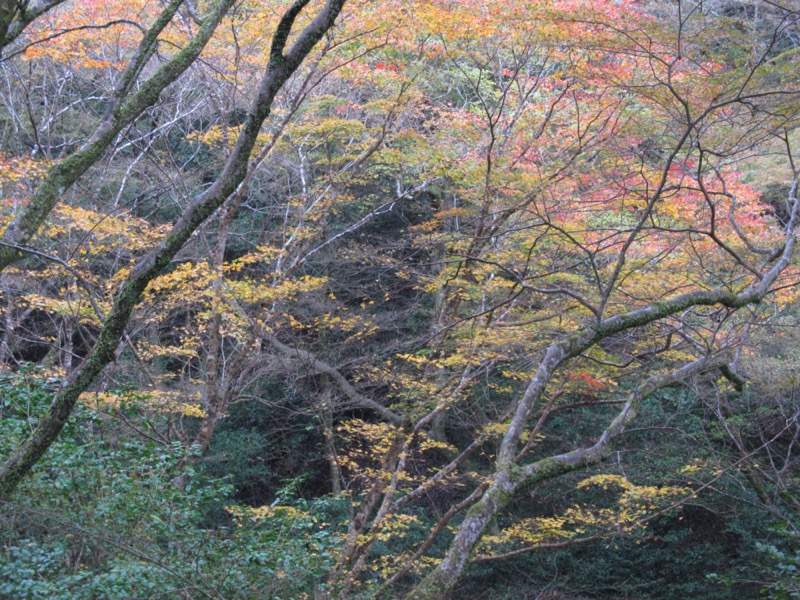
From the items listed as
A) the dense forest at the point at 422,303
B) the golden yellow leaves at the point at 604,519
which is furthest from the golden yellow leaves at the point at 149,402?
the golden yellow leaves at the point at 604,519

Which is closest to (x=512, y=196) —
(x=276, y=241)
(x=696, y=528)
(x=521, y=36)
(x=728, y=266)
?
(x=521, y=36)

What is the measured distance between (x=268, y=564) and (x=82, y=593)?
1.11 m

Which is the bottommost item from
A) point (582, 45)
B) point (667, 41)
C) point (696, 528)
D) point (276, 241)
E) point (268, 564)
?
point (696, 528)

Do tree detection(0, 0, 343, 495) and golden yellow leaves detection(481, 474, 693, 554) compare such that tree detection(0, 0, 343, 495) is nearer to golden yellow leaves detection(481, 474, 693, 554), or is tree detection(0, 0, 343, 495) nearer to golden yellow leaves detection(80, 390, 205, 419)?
golden yellow leaves detection(80, 390, 205, 419)

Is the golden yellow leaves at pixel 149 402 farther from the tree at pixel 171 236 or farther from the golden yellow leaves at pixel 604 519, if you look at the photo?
the golden yellow leaves at pixel 604 519

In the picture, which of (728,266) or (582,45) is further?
(728,266)

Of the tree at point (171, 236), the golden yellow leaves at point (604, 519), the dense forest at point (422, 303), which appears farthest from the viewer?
the golden yellow leaves at point (604, 519)

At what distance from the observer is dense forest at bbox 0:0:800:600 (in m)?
3.30

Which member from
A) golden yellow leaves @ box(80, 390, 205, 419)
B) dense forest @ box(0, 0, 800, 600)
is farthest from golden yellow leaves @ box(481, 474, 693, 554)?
golden yellow leaves @ box(80, 390, 205, 419)

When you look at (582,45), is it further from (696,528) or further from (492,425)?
(696,528)

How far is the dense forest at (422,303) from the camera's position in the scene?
3303 millimetres

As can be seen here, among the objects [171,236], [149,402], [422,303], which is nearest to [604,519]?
[422,303]

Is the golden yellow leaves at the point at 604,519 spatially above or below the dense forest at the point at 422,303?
below

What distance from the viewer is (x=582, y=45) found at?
4.41 m
